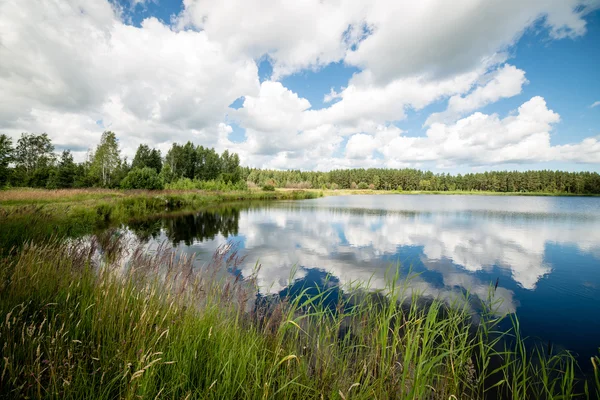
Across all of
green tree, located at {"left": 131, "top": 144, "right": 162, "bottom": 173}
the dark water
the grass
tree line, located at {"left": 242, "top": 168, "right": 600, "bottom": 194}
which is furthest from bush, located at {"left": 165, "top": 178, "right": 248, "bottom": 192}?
tree line, located at {"left": 242, "top": 168, "right": 600, "bottom": 194}

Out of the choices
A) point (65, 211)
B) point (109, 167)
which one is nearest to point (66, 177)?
point (109, 167)

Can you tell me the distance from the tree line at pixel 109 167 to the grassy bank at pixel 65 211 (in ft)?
10.1

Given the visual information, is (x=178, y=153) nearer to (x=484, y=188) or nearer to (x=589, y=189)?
(x=484, y=188)

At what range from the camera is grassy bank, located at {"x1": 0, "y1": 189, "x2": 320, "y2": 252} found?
799cm

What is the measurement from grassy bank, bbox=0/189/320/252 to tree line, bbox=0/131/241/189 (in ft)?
10.1

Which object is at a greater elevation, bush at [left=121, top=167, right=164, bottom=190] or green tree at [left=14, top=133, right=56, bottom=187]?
green tree at [left=14, top=133, right=56, bottom=187]

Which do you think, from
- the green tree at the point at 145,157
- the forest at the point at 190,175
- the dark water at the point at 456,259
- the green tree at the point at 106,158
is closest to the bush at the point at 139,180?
the forest at the point at 190,175

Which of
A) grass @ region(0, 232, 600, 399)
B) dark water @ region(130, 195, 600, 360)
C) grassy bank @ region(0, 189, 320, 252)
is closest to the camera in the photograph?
grass @ region(0, 232, 600, 399)

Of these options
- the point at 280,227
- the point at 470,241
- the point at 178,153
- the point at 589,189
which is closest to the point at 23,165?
the point at 178,153

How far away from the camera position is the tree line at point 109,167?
114 feet

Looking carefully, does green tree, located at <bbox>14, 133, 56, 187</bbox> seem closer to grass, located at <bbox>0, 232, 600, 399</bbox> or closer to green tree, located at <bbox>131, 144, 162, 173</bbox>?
green tree, located at <bbox>131, 144, 162, 173</bbox>

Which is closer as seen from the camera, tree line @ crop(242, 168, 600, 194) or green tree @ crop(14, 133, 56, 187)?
green tree @ crop(14, 133, 56, 187)

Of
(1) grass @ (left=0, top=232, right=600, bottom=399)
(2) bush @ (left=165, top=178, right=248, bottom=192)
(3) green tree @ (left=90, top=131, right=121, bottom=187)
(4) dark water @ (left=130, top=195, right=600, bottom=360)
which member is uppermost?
(3) green tree @ (left=90, top=131, right=121, bottom=187)

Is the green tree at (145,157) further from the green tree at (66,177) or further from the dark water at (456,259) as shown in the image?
the dark water at (456,259)
